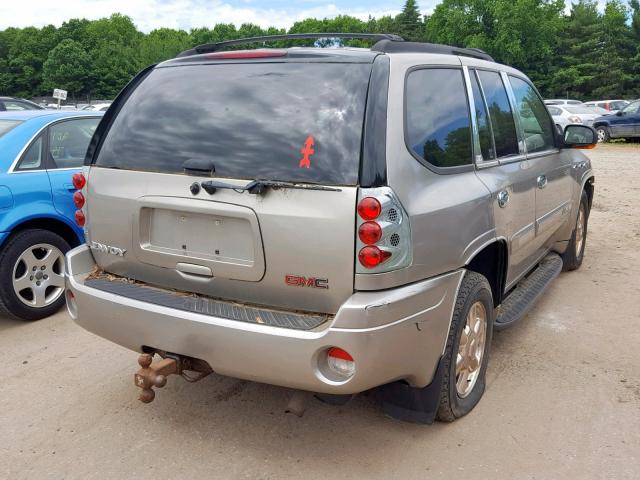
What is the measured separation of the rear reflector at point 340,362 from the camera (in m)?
2.59

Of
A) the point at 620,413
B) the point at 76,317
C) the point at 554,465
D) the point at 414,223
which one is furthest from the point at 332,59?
the point at 620,413

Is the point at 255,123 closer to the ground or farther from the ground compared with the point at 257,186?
farther from the ground

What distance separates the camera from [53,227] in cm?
517

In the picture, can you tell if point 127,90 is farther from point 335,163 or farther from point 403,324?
point 403,324

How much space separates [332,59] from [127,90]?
1.33m

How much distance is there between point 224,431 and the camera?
10.8 feet

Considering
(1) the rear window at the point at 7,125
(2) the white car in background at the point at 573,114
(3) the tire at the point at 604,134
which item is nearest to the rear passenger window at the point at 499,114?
(1) the rear window at the point at 7,125

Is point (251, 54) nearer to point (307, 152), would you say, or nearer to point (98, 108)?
point (307, 152)

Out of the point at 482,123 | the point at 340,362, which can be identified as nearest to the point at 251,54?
the point at 482,123

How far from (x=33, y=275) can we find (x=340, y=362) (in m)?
3.35

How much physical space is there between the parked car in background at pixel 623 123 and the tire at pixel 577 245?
17817mm

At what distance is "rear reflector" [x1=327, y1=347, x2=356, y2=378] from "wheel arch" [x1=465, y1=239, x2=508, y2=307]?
3.67 feet

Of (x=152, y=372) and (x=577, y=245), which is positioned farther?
(x=577, y=245)

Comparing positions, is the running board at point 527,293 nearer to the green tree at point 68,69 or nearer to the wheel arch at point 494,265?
the wheel arch at point 494,265
